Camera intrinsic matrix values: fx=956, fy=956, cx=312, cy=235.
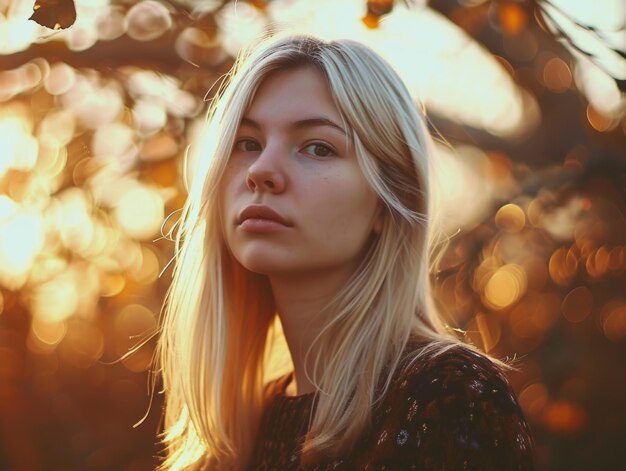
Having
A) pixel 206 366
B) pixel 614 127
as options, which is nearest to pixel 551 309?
pixel 614 127

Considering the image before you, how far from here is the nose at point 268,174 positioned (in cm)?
261

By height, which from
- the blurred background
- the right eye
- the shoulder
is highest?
the shoulder

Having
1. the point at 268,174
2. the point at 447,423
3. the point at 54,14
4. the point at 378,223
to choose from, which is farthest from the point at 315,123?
the point at 447,423

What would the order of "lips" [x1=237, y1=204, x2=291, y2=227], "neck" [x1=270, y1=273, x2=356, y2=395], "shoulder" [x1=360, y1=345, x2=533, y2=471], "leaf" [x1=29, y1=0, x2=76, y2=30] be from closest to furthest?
"shoulder" [x1=360, y1=345, x2=533, y2=471] < "leaf" [x1=29, y1=0, x2=76, y2=30] < "lips" [x1=237, y1=204, x2=291, y2=227] < "neck" [x1=270, y1=273, x2=356, y2=395]

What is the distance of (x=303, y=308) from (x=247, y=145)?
511 mm

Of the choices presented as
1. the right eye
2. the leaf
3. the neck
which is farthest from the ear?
the leaf

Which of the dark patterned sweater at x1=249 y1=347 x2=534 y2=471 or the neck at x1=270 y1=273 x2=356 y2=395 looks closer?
the dark patterned sweater at x1=249 y1=347 x2=534 y2=471

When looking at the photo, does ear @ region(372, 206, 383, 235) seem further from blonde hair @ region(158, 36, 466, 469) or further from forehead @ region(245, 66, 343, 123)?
forehead @ region(245, 66, 343, 123)

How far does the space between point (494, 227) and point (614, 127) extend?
2.28 m

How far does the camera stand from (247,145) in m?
2.84

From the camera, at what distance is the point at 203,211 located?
2.97m

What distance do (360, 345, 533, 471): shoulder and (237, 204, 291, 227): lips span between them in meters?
0.57

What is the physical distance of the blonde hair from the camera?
8.58ft

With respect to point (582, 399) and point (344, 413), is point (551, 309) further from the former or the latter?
point (344, 413)
